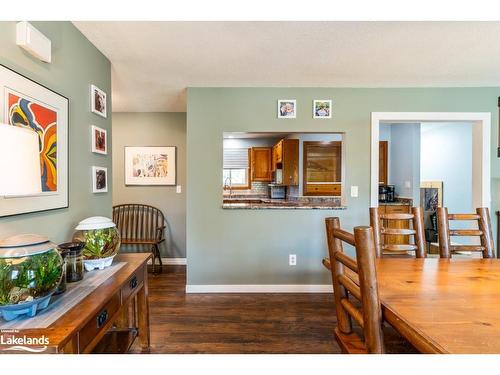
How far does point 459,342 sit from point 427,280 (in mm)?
576

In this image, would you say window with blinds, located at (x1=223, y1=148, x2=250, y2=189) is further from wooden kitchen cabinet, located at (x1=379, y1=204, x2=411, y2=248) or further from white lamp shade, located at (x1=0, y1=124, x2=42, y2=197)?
white lamp shade, located at (x1=0, y1=124, x2=42, y2=197)

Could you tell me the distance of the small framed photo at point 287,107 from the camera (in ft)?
9.58

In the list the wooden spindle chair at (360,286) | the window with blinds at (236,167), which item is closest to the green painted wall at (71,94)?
the wooden spindle chair at (360,286)

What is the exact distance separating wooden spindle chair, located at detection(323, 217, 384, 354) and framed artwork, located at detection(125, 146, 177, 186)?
130 inches

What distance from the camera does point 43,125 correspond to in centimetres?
144

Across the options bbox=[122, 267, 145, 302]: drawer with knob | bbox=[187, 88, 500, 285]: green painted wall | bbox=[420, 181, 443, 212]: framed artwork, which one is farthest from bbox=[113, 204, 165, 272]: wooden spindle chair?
bbox=[420, 181, 443, 212]: framed artwork

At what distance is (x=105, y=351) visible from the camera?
4.77ft

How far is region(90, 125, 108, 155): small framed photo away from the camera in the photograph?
2.01 meters

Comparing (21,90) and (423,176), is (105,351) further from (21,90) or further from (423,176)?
(423,176)

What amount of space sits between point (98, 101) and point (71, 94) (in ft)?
1.11

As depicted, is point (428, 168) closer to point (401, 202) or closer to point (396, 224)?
point (401, 202)

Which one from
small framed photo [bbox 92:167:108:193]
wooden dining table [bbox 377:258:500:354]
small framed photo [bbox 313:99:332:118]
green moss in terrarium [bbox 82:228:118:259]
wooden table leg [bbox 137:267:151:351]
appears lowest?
wooden table leg [bbox 137:267:151:351]

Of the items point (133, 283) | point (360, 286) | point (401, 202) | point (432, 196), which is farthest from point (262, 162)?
point (360, 286)
